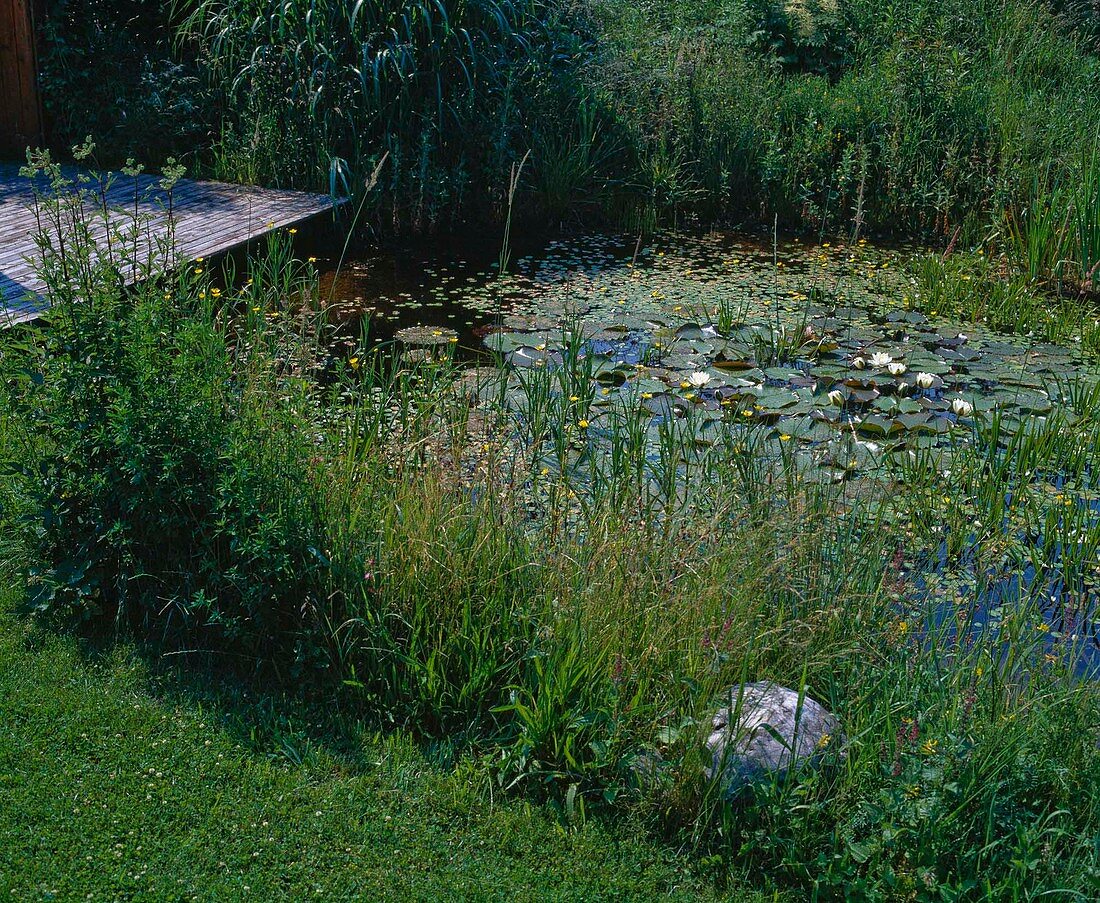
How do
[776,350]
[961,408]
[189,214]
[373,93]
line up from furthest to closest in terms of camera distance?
[373,93]
[189,214]
[776,350]
[961,408]

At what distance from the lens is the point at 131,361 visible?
10.7ft

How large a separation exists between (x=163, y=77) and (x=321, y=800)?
7.31m

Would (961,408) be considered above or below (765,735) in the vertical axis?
above

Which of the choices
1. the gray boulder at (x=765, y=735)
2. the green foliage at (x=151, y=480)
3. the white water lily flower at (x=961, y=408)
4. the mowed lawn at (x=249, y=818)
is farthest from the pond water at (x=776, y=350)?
the mowed lawn at (x=249, y=818)

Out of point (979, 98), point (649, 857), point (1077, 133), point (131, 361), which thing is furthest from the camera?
point (979, 98)

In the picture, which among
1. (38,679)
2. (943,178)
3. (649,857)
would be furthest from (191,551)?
(943,178)

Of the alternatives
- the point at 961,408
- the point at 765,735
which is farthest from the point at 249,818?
the point at 961,408

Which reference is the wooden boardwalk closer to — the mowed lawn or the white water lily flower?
the mowed lawn

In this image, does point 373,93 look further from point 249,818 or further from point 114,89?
point 249,818

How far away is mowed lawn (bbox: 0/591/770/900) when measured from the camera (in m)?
2.55

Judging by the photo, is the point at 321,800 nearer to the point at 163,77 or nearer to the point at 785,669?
the point at 785,669

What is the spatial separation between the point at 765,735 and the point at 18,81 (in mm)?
8267

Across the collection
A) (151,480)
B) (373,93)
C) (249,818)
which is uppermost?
(373,93)

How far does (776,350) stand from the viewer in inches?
229
